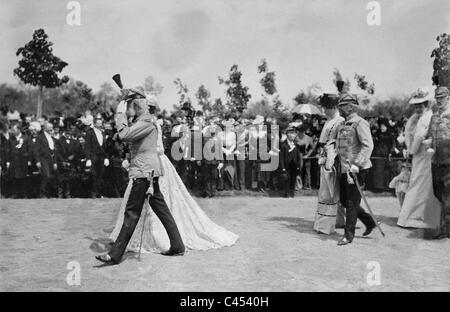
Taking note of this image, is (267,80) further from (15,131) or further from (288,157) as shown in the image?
(15,131)

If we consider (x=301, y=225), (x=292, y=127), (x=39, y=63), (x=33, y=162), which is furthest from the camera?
(x=292, y=127)

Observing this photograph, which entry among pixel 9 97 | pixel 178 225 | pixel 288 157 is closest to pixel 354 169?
pixel 178 225

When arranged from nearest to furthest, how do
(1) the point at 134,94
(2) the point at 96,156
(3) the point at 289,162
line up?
(1) the point at 134,94 < (2) the point at 96,156 < (3) the point at 289,162

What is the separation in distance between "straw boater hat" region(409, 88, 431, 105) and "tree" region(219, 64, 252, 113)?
734 cm

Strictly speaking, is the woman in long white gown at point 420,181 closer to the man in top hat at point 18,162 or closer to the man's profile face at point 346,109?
the man's profile face at point 346,109

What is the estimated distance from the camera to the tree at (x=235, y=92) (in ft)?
52.0

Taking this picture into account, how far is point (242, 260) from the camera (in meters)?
6.64

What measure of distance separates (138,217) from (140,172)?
1.78 ft

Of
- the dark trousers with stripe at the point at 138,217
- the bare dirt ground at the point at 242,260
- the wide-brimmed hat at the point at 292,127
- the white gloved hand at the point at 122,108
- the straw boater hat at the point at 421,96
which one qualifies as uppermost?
the straw boater hat at the point at 421,96

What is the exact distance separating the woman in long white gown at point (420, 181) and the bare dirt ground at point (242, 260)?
26 centimetres

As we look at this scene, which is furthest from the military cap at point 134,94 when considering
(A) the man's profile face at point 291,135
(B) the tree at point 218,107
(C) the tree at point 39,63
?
(B) the tree at point 218,107
